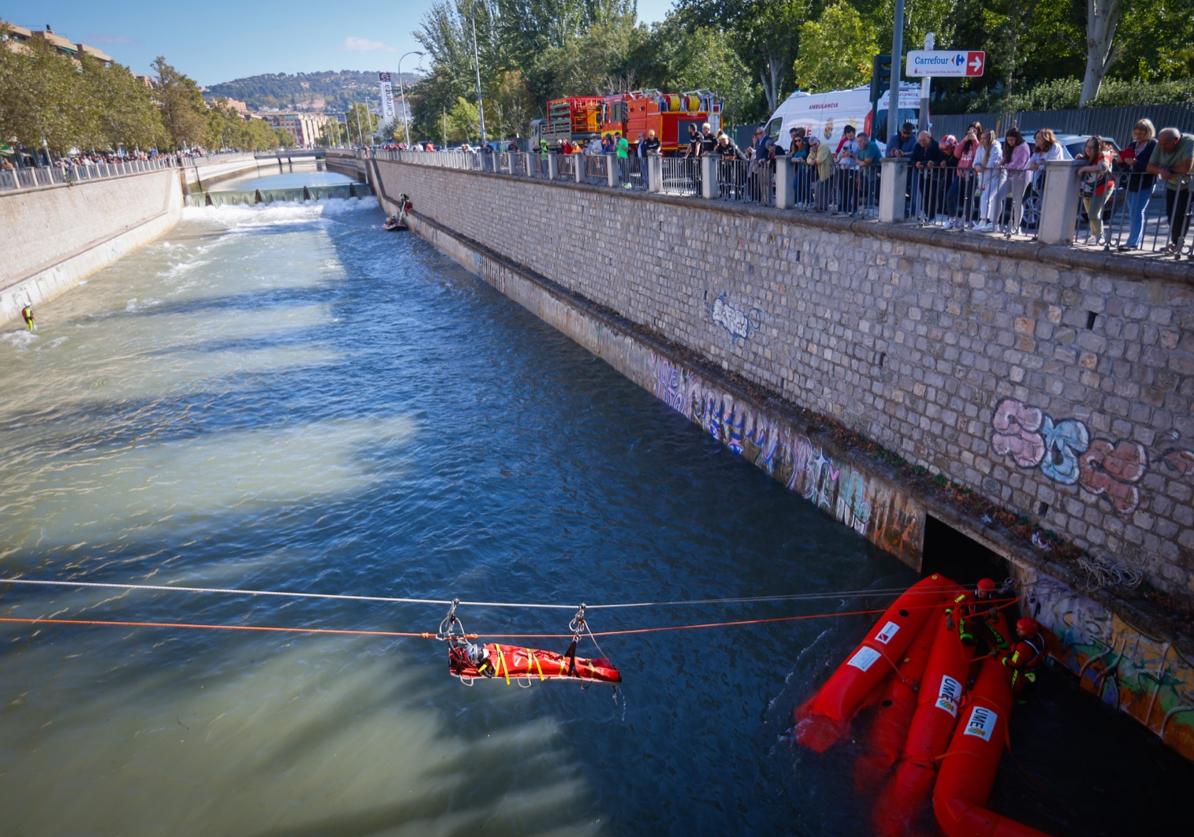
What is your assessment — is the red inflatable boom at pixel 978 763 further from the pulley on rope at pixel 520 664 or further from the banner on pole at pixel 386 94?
the banner on pole at pixel 386 94

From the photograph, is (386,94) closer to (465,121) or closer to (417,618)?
(465,121)

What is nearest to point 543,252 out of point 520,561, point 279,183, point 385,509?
point 385,509

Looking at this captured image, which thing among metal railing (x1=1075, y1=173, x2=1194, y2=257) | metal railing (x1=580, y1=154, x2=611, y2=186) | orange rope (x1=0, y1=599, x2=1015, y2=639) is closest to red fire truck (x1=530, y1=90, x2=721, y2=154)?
metal railing (x1=580, y1=154, x2=611, y2=186)

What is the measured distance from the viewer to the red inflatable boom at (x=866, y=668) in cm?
786

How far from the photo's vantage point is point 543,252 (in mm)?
25328

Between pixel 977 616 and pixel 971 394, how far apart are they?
2761mm

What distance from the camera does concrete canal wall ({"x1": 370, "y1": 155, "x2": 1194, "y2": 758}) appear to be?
7430 mm

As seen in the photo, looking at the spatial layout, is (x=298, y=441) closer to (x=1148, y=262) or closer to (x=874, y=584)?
(x=874, y=584)

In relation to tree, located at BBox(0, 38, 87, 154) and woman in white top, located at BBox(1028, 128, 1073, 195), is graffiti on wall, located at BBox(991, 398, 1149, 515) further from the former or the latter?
tree, located at BBox(0, 38, 87, 154)

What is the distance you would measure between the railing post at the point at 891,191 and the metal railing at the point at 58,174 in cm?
3226

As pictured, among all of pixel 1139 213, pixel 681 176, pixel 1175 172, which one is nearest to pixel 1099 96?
pixel 681 176

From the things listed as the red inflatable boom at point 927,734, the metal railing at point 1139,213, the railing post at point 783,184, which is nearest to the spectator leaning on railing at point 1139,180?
the metal railing at point 1139,213

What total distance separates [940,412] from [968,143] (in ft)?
12.9

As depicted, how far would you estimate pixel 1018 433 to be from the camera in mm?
8938
